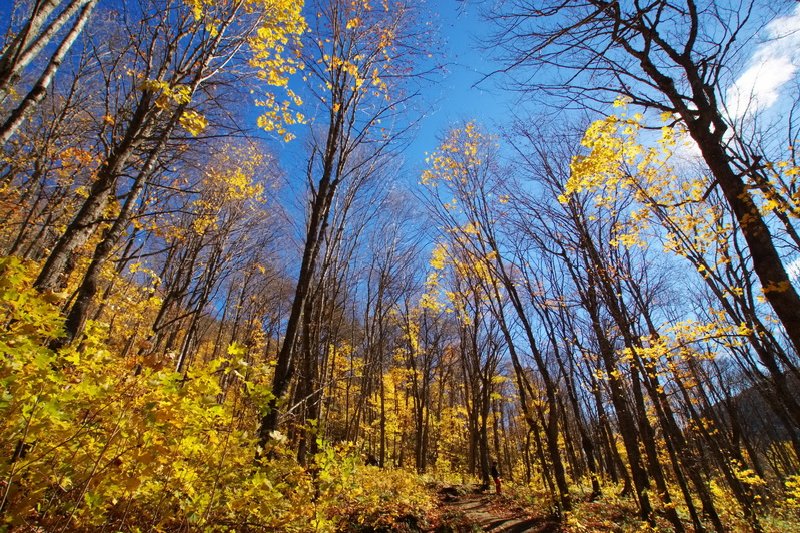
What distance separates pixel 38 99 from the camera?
341 cm

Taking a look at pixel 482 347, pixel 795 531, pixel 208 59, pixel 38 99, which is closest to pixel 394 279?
pixel 482 347

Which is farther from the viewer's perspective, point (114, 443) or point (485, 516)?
point (485, 516)

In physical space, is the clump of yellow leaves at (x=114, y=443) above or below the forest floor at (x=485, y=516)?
above

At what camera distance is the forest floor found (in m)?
6.87

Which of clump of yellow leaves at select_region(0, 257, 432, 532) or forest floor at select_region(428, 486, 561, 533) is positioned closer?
clump of yellow leaves at select_region(0, 257, 432, 532)

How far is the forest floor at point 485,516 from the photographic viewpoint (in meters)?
6.87

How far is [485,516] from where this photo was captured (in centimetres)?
811

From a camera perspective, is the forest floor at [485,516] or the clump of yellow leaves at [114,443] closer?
the clump of yellow leaves at [114,443]

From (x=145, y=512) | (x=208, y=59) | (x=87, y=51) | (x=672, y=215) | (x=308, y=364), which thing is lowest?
(x=145, y=512)

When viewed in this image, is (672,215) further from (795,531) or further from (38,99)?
(38,99)

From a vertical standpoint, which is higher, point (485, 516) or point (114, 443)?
point (114, 443)

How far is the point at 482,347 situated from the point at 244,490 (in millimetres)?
12160

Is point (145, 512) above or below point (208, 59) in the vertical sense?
below

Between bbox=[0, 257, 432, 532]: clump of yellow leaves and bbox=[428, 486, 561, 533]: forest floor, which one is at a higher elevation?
bbox=[0, 257, 432, 532]: clump of yellow leaves
